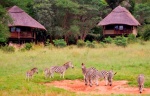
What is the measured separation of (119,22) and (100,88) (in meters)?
32.8

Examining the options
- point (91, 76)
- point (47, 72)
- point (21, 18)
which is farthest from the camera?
point (21, 18)

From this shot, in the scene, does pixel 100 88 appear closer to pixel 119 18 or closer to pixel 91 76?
pixel 91 76

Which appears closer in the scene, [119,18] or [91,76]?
[91,76]

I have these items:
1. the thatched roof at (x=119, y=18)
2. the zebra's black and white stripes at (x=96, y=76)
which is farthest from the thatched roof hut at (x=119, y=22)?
the zebra's black and white stripes at (x=96, y=76)

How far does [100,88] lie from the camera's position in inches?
Result: 550

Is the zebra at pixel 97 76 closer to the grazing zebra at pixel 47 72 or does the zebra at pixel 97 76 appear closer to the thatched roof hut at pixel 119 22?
the grazing zebra at pixel 47 72

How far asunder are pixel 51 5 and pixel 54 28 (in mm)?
3044

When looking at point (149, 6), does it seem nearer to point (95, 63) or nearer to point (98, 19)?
point (98, 19)

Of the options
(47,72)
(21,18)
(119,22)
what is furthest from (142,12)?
(47,72)

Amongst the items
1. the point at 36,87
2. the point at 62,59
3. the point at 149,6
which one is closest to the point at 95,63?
the point at 62,59

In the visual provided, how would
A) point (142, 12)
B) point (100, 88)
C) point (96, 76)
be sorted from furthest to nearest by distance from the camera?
point (142, 12)
point (96, 76)
point (100, 88)

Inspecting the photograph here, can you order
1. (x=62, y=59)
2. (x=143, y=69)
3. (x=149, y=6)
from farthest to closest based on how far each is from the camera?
(x=149, y=6)
(x=62, y=59)
(x=143, y=69)

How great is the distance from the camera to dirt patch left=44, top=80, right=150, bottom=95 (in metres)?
13.3

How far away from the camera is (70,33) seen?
45312 millimetres
